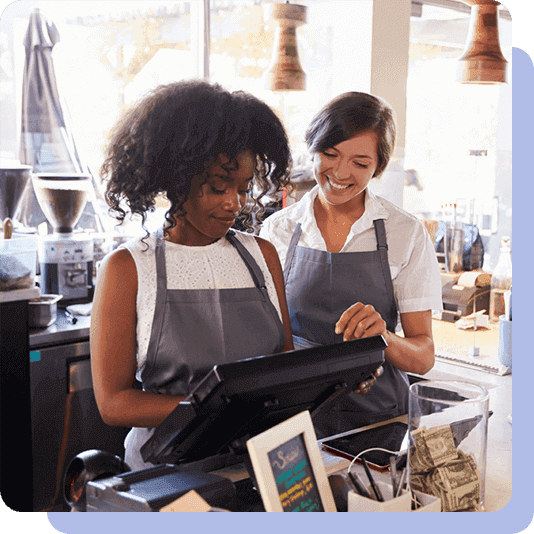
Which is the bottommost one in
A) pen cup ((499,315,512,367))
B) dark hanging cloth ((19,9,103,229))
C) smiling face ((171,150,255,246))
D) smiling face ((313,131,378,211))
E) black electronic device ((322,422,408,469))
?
black electronic device ((322,422,408,469))

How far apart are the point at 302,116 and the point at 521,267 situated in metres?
0.80

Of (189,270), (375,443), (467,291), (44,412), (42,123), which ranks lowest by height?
(44,412)

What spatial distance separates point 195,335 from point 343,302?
18.4 inches

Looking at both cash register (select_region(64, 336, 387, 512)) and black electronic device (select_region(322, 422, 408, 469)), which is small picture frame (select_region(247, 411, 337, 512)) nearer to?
cash register (select_region(64, 336, 387, 512))

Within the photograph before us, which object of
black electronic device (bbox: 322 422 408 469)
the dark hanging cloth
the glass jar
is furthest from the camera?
the dark hanging cloth

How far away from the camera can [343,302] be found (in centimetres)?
165

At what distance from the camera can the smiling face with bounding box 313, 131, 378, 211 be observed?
1.59m

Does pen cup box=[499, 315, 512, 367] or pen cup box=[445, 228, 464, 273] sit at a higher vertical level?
pen cup box=[445, 228, 464, 273]

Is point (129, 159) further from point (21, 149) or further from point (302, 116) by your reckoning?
point (21, 149)

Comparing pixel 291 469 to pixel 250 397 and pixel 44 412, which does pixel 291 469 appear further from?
pixel 44 412

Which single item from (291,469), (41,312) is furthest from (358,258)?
(41,312)

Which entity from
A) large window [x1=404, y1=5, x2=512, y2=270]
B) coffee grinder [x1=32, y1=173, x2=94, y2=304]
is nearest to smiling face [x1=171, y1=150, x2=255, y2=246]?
large window [x1=404, y1=5, x2=512, y2=270]

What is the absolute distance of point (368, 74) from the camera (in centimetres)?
183

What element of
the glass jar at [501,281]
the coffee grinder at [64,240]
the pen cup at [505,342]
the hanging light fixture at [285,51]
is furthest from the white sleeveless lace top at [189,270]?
the coffee grinder at [64,240]
